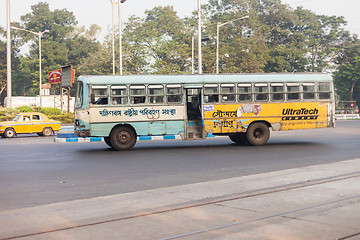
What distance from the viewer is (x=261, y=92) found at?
20.4 m

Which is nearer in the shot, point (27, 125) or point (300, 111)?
point (300, 111)

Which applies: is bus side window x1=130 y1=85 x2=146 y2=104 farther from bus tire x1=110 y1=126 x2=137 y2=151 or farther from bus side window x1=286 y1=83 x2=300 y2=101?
bus side window x1=286 y1=83 x2=300 y2=101

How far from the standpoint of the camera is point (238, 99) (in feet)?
66.1

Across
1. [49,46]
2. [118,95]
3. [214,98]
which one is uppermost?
[49,46]

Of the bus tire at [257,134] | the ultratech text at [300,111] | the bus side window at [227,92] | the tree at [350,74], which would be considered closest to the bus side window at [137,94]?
the bus side window at [227,92]

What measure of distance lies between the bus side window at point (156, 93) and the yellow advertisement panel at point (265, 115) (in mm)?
1898

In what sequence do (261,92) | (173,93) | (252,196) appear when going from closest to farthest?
1. (252,196)
2. (173,93)
3. (261,92)

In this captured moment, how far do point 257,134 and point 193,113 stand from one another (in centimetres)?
298

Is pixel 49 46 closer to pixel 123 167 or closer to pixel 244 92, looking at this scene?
pixel 244 92

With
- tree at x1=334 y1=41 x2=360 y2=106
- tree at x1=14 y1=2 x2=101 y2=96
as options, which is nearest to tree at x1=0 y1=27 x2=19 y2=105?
tree at x1=14 y1=2 x2=101 y2=96

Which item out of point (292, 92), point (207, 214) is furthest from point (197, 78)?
point (207, 214)

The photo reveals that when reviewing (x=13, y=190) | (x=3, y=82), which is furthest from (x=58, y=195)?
(x=3, y=82)

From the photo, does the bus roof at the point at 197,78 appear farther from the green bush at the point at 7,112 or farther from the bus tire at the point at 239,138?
the green bush at the point at 7,112

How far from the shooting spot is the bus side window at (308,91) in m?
21.0
